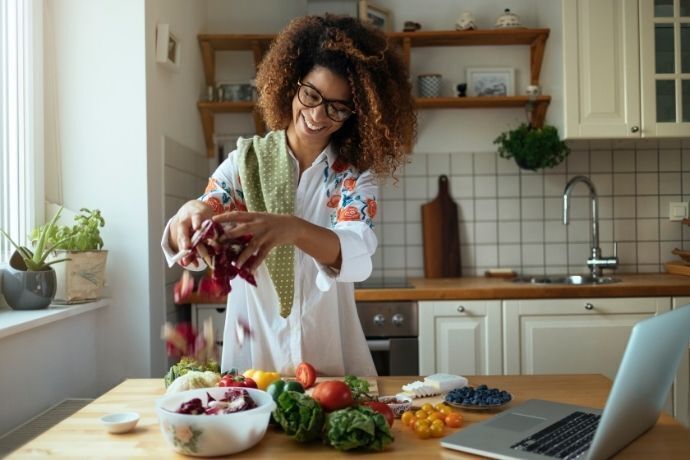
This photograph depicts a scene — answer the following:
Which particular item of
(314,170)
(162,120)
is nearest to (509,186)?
(162,120)

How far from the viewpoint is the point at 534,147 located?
299cm

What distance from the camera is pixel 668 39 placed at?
115 inches

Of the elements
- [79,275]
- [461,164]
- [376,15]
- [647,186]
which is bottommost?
[79,275]

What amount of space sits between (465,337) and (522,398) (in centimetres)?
131

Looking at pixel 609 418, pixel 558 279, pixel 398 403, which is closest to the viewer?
pixel 609 418

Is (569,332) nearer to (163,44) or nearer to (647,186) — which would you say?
(647,186)

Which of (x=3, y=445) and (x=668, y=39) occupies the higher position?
(x=668, y=39)

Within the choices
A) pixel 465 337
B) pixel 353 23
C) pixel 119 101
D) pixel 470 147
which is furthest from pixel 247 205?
pixel 470 147

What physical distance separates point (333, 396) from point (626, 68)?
2.35 meters

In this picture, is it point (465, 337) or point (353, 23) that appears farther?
point (465, 337)

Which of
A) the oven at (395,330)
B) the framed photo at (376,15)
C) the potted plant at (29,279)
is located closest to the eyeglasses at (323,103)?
the potted plant at (29,279)

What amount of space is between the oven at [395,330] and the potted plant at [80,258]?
39.8 inches

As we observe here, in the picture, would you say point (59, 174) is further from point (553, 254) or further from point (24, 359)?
point (553, 254)

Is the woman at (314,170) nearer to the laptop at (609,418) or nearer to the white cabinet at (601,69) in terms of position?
the laptop at (609,418)
